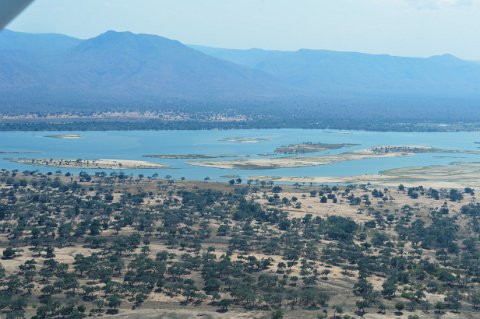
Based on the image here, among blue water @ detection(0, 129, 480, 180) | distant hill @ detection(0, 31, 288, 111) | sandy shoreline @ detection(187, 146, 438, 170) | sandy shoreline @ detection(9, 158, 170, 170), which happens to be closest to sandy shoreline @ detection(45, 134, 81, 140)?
blue water @ detection(0, 129, 480, 180)

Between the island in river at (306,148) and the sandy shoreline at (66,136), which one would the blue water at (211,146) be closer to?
the sandy shoreline at (66,136)

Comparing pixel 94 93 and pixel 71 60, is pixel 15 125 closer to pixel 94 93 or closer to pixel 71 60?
pixel 94 93

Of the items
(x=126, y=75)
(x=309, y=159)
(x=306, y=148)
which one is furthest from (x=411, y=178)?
(x=126, y=75)

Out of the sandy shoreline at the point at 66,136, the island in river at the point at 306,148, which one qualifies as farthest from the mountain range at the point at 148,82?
the island in river at the point at 306,148

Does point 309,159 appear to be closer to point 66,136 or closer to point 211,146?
point 211,146

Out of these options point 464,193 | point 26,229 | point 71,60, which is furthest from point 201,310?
point 71,60

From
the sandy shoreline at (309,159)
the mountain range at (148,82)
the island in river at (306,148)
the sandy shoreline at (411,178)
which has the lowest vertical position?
the sandy shoreline at (411,178)

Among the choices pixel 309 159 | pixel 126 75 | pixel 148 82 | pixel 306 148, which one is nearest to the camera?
pixel 309 159

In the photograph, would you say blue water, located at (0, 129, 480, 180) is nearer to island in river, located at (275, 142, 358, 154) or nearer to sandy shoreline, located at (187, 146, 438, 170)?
island in river, located at (275, 142, 358, 154)

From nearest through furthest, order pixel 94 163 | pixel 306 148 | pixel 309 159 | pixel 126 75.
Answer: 1. pixel 94 163
2. pixel 309 159
3. pixel 306 148
4. pixel 126 75
